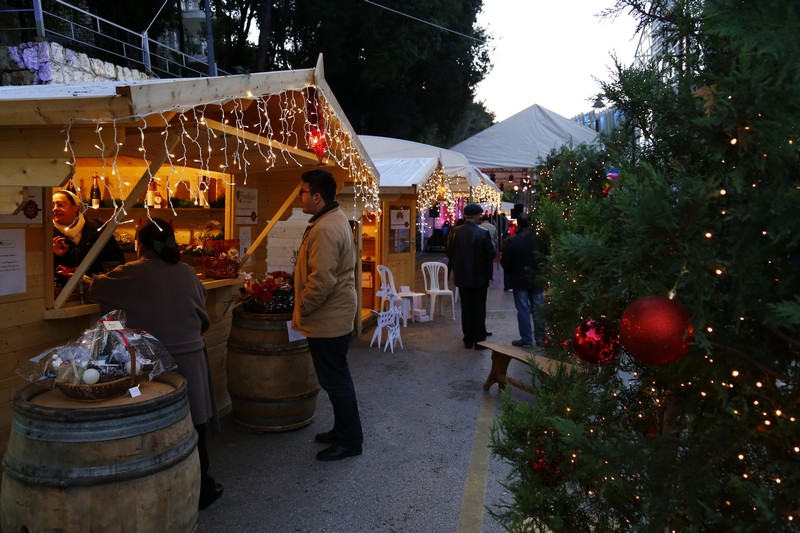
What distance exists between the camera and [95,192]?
568 cm

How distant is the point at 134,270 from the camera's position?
3633 mm

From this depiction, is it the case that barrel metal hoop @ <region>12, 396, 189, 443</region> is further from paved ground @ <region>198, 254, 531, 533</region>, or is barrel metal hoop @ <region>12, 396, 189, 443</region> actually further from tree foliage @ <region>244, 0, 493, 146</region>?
tree foliage @ <region>244, 0, 493, 146</region>

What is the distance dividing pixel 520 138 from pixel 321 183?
9118mm

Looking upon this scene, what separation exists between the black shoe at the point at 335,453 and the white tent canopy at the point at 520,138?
873 cm

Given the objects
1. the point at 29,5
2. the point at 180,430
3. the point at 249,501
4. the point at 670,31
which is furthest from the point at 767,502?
the point at 29,5

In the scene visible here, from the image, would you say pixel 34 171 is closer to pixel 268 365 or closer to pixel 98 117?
pixel 98 117

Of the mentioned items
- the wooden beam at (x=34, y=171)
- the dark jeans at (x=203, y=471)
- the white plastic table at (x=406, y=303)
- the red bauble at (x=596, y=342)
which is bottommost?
the dark jeans at (x=203, y=471)

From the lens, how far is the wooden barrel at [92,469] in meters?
2.54

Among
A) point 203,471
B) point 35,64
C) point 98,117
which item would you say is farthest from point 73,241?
point 35,64

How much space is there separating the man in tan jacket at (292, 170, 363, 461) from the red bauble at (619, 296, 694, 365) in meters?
3.01

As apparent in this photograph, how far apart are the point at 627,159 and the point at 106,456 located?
7.99ft

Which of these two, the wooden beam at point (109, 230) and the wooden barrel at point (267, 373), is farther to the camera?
the wooden barrel at point (267, 373)

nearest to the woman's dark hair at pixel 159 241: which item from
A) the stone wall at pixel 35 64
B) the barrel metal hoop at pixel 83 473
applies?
the barrel metal hoop at pixel 83 473

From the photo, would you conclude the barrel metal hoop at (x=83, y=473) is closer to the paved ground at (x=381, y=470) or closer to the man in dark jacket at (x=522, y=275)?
the paved ground at (x=381, y=470)
